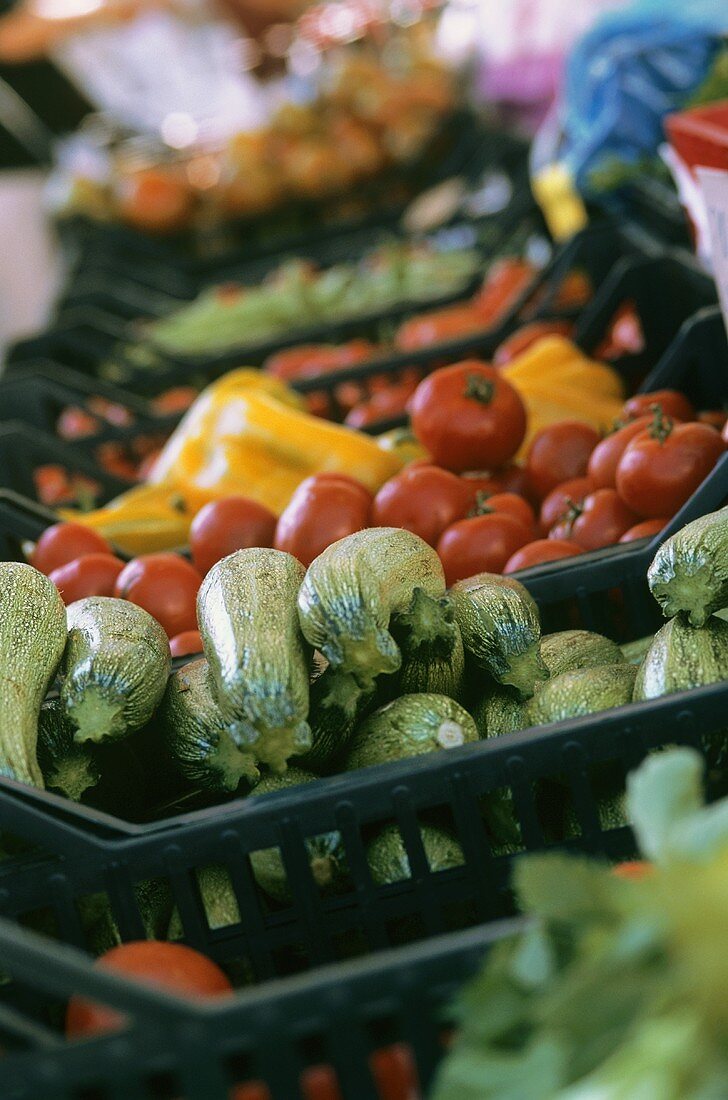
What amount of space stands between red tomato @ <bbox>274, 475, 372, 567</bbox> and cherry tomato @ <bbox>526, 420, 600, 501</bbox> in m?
0.42

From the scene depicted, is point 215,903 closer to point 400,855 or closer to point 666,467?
point 400,855

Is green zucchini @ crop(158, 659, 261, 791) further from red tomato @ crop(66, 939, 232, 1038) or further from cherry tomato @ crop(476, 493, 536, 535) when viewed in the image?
cherry tomato @ crop(476, 493, 536, 535)

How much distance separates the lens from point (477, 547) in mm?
2117

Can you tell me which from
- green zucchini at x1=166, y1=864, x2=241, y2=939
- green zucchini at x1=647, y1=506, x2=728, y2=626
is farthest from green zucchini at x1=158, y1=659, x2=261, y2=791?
green zucchini at x1=647, y1=506, x2=728, y2=626

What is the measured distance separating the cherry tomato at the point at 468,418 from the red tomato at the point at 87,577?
655 mm

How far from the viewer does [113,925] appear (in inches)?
56.0

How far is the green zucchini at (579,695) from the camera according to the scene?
1.49 metres

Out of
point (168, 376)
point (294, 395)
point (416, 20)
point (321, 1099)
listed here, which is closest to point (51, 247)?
point (416, 20)

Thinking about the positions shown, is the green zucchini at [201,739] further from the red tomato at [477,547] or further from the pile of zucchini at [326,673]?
the red tomato at [477,547]

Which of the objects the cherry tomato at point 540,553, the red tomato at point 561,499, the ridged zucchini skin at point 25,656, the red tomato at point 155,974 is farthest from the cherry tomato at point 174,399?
the red tomato at point 155,974

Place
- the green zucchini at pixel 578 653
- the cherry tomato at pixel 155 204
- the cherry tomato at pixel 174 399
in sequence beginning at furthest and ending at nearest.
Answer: the cherry tomato at pixel 155 204
the cherry tomato at pixel 174 399
the green zucchini at pixel 578 653

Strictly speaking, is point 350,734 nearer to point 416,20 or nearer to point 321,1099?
point 321,1099

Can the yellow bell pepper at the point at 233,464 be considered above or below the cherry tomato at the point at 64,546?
below

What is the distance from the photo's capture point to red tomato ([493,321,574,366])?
3.35m
